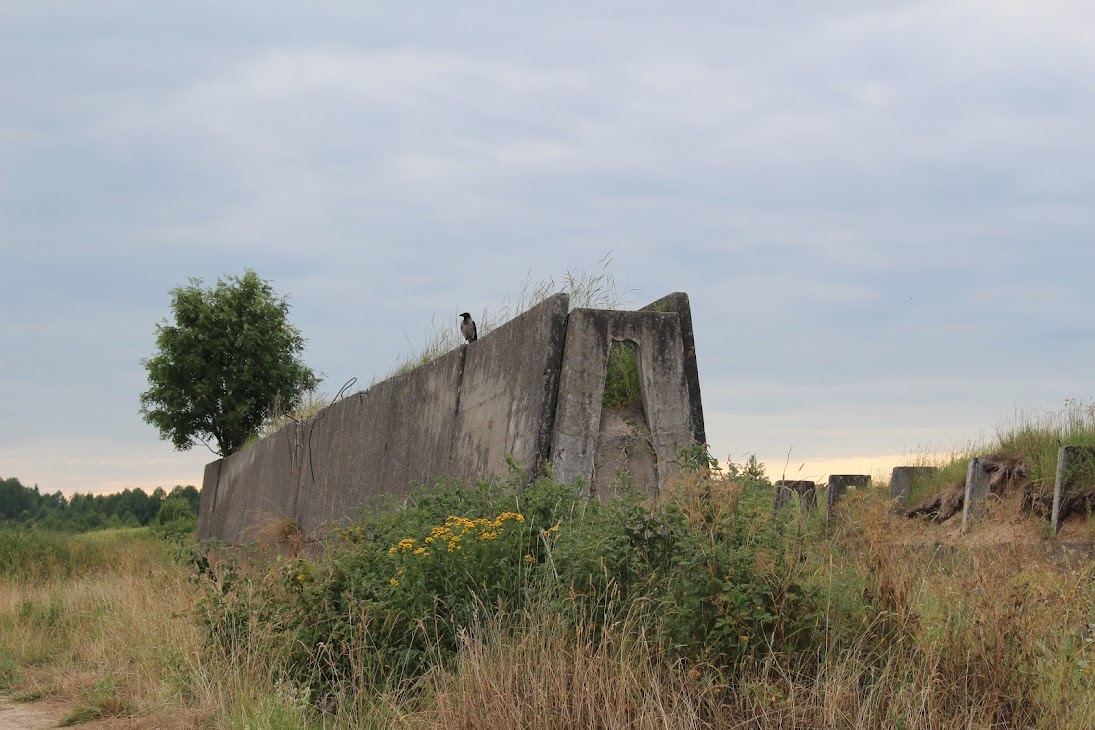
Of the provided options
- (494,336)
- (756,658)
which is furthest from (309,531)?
(756,658)

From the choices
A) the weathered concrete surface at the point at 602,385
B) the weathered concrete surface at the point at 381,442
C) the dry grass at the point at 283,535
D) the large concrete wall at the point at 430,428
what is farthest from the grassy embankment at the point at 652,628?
the dry grass at the point at 283,535

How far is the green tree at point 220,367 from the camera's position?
26.0 m

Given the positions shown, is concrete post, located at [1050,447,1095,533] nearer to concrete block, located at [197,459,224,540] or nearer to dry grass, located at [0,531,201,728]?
dry grass, located at [0,531,201,728]

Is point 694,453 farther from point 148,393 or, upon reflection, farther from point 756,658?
point 148,393

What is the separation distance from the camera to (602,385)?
6969mm

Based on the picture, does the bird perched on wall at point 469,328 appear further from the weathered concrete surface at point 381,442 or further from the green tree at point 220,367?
the green tree at point 220,367

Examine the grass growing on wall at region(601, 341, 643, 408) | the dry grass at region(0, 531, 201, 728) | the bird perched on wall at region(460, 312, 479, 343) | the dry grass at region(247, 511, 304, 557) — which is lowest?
the dry grass at region(0, 531, 201, 728)

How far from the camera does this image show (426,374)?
9383 mm

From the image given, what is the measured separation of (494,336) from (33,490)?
64834 millimetres

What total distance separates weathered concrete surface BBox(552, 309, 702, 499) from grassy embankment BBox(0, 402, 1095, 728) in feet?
2.37

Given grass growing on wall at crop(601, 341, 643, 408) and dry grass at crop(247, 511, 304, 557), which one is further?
dry grass at crop(247, 511, 304, 557)

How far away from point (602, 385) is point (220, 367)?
2120 cm

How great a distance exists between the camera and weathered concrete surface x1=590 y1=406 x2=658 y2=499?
6863 mm

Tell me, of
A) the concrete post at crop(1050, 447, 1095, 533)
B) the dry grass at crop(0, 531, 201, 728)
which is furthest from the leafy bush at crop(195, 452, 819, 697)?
the concrete post at crop(1050, 447, 1095, 533)
